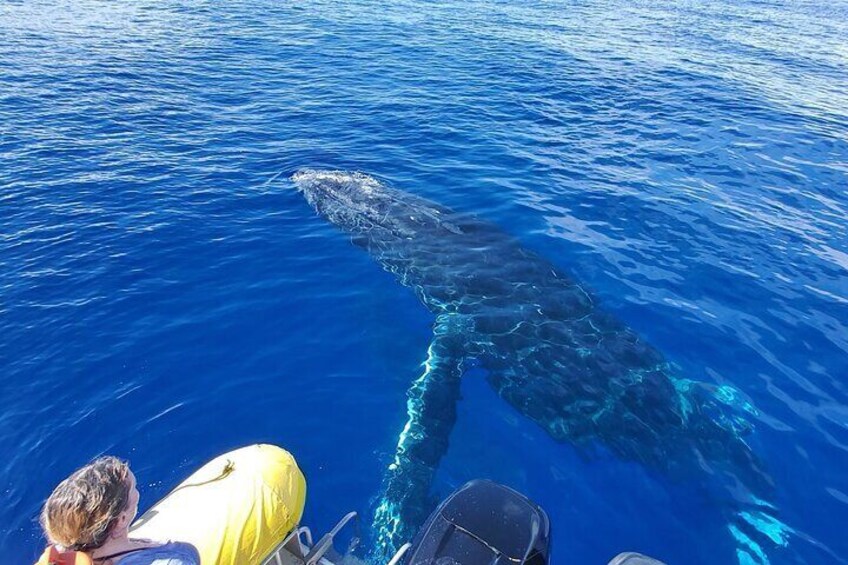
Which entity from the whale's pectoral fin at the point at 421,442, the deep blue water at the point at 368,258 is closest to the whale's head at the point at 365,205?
the deep blue water at the point at 368,258

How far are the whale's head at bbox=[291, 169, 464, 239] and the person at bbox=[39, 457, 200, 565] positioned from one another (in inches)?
410

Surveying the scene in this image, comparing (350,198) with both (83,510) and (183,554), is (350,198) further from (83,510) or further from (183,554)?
(83,510)

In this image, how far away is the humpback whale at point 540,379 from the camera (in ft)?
29.5

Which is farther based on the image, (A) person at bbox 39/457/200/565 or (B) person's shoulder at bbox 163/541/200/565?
(B) person's shoulder at bbox 163/541/200/565

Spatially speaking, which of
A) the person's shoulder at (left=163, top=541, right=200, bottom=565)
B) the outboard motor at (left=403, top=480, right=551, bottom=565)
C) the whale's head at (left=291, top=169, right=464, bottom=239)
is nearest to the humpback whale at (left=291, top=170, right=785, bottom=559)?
the whale's head at (left=291, top=169, right=464, bottom=239)

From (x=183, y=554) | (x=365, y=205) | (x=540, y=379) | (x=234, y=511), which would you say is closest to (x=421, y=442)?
(x=540, y=379)

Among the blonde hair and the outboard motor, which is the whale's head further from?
the blonde hair

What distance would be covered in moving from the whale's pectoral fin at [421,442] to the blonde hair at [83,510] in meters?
4.35

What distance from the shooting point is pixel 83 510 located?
403 centimetres

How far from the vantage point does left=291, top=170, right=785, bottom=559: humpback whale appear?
29.5 feet

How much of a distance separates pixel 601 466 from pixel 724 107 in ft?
65.4

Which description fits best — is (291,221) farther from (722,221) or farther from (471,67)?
(471,67)

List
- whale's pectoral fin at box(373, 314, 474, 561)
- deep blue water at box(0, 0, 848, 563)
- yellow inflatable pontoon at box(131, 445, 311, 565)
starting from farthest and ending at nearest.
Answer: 1. deep blue water at box(0, 0, 848, 563)
2. whale's pectoral fin at box(373, 314, 474, 561)
3. yellow inflatable pontoon at box(131, 445, 311, 565)

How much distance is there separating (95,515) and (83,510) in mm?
83
